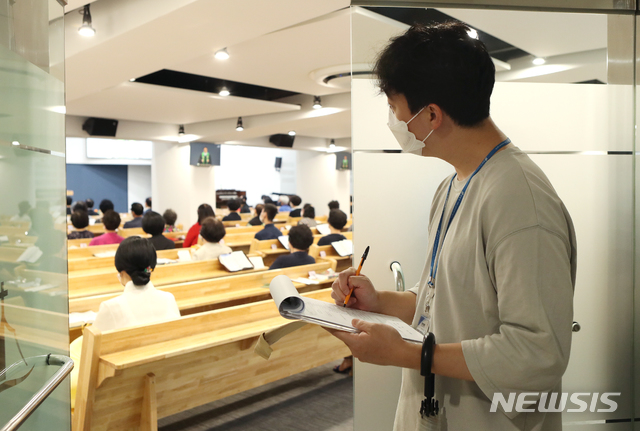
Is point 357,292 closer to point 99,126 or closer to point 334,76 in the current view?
point 334,76

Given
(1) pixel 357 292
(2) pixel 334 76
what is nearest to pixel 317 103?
(2) pixel 334 76

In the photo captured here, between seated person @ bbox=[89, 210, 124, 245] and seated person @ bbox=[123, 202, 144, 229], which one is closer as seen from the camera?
seated person @ bbox=[89, 210, 124, 245]

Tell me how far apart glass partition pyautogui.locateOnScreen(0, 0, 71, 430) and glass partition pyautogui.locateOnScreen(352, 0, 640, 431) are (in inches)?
43.9

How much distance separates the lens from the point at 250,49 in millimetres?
5398

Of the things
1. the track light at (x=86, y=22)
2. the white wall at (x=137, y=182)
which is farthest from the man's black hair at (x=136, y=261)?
the white wall at (x=137, y=182)

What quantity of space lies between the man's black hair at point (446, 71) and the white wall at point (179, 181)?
38.4 ft

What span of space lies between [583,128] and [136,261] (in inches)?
97.2

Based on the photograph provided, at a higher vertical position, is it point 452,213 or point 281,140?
point 281,140

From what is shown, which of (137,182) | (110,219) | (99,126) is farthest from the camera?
(137,182)

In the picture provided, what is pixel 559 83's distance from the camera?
6.53 feet

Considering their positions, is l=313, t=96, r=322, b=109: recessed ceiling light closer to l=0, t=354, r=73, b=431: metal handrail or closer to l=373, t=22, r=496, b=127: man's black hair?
l=0, t=354, r=73, b=431: metal handrail

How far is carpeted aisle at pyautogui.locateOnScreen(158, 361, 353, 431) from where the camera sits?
3.36 metres

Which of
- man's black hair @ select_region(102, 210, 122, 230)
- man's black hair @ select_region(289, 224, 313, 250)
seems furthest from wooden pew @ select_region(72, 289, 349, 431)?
man's black hair @ select_region(102, 210, 122, 230)

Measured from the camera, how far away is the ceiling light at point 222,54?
211 inches
